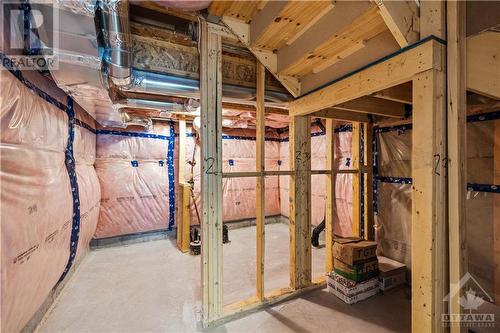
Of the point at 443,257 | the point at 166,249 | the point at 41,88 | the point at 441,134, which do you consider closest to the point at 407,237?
the point at 443,257

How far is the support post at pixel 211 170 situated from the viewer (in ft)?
6.27

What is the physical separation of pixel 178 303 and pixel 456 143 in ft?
8.49

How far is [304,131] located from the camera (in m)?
2.48

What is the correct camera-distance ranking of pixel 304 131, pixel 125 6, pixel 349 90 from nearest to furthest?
pixel 125 6
pixel 349 90
pixel 304 131

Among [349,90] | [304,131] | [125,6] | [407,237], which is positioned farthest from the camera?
[407,237]

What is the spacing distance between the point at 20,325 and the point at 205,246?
51.7 inches

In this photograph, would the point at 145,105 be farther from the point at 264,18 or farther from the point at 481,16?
the point at 481,16

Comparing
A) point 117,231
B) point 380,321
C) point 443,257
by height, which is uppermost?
point 443,257

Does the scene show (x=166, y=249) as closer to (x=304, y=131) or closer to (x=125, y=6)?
(x=304, y=131)

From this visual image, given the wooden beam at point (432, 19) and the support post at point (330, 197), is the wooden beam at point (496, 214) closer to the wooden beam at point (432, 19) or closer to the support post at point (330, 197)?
the support post at point (330, 197)

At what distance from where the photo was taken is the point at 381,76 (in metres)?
1.48

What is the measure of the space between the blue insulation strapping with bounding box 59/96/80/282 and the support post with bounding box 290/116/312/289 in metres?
2.40

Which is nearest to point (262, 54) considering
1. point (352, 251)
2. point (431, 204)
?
point (431, 204)

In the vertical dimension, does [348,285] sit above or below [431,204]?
below
